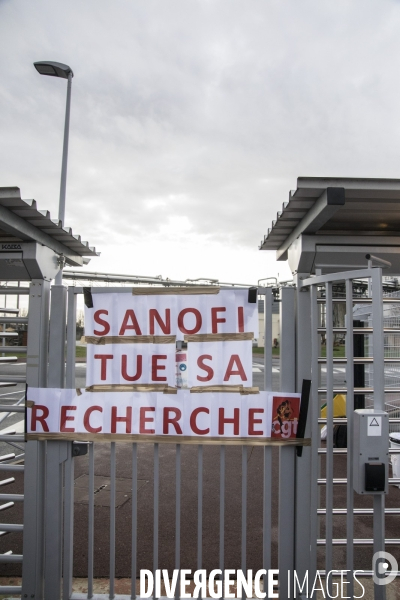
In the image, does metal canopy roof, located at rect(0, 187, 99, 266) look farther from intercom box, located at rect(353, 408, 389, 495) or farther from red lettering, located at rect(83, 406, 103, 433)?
intercom box, located at rect(353, 408, 389, 495)

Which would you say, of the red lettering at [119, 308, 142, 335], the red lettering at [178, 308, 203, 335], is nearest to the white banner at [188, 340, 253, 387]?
the red lettering at [178, 308, 203, 335]

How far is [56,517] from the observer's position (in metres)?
3.36

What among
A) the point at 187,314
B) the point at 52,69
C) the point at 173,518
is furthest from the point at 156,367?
the point at 52,69

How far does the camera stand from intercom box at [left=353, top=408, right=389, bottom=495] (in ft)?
8.71

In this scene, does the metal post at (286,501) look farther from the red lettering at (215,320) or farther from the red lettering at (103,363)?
the red lettering at (103,363)

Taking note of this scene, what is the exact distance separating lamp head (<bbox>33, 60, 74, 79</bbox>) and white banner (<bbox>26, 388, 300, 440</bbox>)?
30.1 ft

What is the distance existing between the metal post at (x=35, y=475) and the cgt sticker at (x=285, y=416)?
1.84 metres

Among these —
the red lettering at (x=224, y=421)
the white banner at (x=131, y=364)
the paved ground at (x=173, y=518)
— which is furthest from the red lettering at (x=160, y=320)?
the paved ground at (x=173, y=518)

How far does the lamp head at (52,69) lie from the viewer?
9.79m

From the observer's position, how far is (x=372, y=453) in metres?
2.69

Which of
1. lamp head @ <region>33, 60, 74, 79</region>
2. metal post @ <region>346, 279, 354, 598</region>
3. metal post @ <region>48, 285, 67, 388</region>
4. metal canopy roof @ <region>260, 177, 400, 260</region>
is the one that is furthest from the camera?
lamp head @ <region>33, 60, 74, 79</region>

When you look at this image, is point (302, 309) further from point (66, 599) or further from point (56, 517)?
point (66, 599)

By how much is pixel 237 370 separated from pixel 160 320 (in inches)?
27.7

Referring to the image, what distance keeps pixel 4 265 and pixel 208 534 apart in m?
3.51
